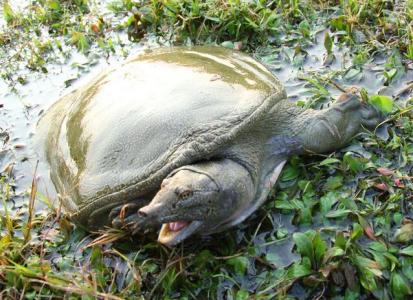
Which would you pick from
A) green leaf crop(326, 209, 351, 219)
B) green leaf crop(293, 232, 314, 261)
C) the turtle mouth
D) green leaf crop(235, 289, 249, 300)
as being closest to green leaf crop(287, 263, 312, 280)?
green leaf crop(293, 232, 314, 261)

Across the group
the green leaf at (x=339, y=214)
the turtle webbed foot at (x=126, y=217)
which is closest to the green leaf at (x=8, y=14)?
the turtle webbed foot at (x=126, y=217)

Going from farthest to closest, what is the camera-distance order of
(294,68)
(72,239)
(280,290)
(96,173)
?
(294,68), (72,239), (96,173), (280,290)

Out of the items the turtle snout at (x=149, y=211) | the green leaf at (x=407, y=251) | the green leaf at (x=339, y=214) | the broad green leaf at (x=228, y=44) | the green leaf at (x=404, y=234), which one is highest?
the broad green leaf at (x=228, y=44)

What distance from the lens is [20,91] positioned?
12.8ft

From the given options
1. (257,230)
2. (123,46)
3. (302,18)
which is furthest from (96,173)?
(302,18)

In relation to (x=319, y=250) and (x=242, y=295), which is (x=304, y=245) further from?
(x=242, y=295)

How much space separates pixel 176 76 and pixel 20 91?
5.58 ft

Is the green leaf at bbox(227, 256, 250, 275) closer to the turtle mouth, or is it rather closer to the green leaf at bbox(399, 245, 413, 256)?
the turtle mouth

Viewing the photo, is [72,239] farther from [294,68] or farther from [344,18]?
[344,18]

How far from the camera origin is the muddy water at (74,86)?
318 cm

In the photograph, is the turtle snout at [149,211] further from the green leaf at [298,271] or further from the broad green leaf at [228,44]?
the broad green leaf at [228,44]

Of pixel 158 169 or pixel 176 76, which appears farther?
pixel 176 76

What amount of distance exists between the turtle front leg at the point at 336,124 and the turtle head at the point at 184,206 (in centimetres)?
68

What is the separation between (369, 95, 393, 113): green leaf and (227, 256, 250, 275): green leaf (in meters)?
1.19
